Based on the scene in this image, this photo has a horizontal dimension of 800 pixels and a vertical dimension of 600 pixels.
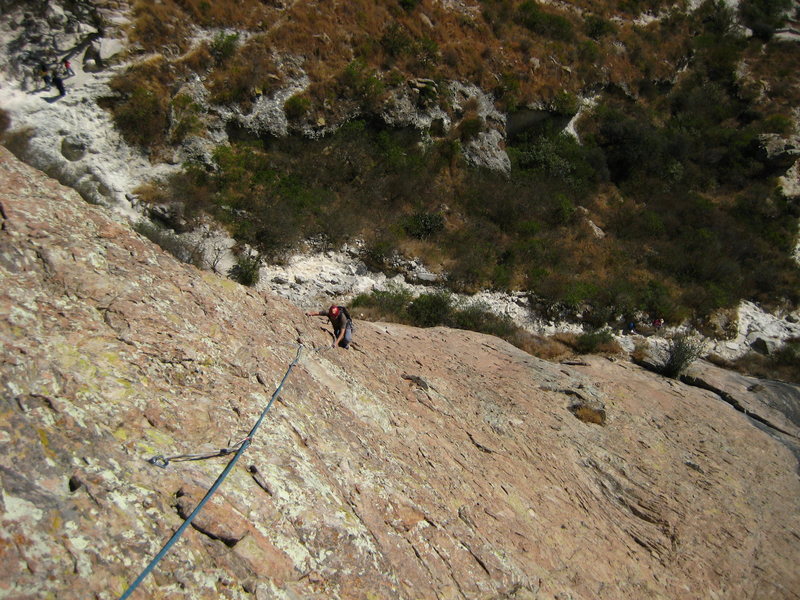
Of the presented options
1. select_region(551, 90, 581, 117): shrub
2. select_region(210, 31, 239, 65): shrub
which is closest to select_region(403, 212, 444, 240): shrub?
select_region(210, 31, 239, 65): shrub

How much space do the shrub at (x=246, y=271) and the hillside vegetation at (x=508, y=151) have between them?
0.64 metres

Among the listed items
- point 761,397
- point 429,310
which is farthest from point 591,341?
point 429,310

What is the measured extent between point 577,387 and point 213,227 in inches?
338

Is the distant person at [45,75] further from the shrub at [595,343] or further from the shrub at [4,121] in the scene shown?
the shrub at [595,343]

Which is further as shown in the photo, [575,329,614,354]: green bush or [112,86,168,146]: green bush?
[112,86,168,146]: green bush

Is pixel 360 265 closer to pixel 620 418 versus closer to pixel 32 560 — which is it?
pixel 620 418

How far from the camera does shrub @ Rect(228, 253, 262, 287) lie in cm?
1031

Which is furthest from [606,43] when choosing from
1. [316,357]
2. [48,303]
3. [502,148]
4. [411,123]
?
[48,303]

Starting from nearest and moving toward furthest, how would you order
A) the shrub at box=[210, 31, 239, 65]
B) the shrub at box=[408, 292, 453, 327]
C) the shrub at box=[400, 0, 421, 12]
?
the shrub at box=[408, 292, 453, 327] < the shrub at box=[210, 31, 239, 65] < the shrub at box=[400, 0, 421, 12]

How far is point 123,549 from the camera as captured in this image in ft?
8.09

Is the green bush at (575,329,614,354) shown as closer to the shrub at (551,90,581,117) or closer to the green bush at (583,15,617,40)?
the shrub at (551,90,581,117)

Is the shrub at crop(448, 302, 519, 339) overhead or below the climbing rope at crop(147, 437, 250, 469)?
below

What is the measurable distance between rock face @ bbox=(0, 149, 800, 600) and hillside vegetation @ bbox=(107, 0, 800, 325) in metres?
6.23

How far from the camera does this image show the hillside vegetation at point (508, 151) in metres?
12.7
